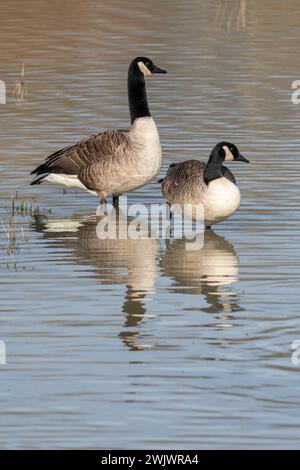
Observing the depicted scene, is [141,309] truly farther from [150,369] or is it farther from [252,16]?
[252,16]

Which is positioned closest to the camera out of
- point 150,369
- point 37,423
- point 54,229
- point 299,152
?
point 37,423

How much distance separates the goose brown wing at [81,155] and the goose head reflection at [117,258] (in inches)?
39.2

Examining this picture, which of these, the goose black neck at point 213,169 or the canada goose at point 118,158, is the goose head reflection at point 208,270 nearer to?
the goose black neck at point 213,169

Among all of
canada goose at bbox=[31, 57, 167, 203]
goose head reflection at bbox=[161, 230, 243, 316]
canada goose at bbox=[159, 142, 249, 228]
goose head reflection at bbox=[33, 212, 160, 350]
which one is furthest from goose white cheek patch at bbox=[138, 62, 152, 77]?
goose head reflection at bbox=[161, 230, 243, 316]

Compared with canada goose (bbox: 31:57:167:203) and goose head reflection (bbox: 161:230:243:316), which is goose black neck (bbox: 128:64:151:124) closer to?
canada goose (bbox: 31:57:167:203)

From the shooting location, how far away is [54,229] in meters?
16.6

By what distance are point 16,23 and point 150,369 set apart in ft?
87.8

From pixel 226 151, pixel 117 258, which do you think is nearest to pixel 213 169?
pixel 226 151

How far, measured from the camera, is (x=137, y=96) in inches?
720

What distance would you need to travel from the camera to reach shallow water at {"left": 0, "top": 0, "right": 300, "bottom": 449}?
31.3 feet

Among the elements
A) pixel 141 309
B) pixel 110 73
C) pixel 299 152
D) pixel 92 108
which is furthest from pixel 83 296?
pixel 110 73

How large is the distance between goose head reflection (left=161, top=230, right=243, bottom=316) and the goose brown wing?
2.29 metres

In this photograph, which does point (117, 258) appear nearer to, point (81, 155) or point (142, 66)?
point (81, 155)

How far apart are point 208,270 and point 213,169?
6.81ft
